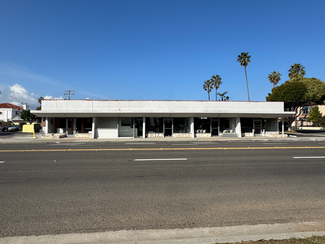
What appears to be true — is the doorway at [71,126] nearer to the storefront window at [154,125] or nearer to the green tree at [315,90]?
the storefront window at [154,125]

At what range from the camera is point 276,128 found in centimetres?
2778

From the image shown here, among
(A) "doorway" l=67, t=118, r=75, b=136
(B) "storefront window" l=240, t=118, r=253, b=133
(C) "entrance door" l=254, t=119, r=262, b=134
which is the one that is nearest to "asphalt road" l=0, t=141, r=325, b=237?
(A) "doorway" l=67, t=118, r=75, b=136

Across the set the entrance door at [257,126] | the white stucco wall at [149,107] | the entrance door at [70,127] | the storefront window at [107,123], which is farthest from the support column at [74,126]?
the entrance door at [257,126]

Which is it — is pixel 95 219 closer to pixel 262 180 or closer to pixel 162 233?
pixel 162 233

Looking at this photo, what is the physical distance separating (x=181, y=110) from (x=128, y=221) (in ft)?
72.9

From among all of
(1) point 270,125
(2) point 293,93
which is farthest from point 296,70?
(1) point 270,125

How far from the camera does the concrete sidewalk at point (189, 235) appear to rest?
340 cm

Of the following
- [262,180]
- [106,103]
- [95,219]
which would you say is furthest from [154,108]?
[95,219]

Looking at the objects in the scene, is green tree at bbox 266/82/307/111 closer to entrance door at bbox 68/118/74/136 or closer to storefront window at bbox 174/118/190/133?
storefront window at bbox 174/118/190/133

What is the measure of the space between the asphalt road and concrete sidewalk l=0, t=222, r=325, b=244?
7.6 inches

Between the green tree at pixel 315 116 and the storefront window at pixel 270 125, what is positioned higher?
the green tree at pixel 315 116

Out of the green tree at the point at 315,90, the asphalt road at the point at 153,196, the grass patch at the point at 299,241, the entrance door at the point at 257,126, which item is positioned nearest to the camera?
the grass patch at the point at 299,241

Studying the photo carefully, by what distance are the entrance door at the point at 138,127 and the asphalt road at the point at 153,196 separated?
17567 millimetres

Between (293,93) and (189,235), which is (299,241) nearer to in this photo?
(189,235)
